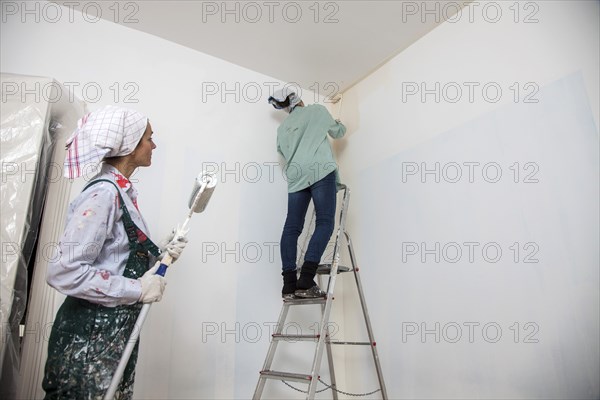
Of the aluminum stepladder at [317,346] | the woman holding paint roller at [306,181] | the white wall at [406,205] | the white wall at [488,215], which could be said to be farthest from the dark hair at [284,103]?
the aluminum stepladder at [317,346]

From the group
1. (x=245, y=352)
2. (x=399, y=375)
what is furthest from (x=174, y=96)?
(x=399, y=375)

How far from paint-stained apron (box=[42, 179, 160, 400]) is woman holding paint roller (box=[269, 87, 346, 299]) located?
3.24 feet

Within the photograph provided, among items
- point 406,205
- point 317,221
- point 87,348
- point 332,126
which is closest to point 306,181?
point 317,221

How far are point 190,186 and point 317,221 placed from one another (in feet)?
2.62

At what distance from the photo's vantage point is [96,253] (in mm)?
1147

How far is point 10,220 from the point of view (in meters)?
1.60

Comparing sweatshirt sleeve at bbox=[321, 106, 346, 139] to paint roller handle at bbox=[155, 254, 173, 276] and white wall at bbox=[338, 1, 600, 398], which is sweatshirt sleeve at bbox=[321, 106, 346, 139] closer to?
white wall at bbox=[338, 1, 600, 398]

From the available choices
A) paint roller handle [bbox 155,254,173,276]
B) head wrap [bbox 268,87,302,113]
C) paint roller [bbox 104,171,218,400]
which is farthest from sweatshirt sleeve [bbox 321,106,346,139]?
paint roller handle [bbox 155,254,173,276]

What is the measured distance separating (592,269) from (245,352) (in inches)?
68.6

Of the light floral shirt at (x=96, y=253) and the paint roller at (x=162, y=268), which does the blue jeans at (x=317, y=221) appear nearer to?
the paint roller at (x=162, y=268)

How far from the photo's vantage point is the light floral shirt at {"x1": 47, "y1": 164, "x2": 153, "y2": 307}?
109 cm

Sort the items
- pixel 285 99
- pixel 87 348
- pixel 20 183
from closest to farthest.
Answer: pixel 87 348
pixel 20 183
pixel 285 99

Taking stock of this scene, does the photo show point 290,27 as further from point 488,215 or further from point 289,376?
point 289,376

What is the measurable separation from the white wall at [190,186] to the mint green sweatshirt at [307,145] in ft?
0.93
